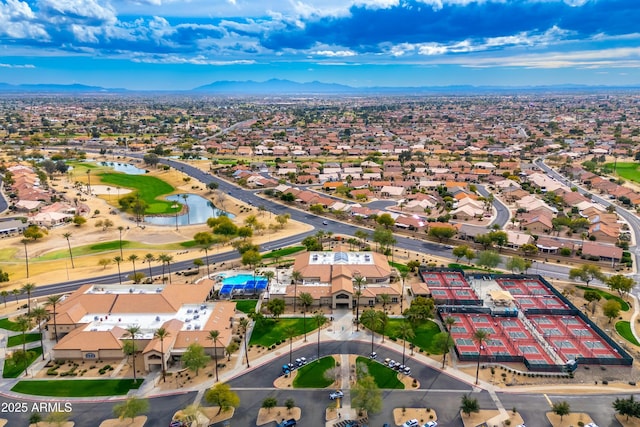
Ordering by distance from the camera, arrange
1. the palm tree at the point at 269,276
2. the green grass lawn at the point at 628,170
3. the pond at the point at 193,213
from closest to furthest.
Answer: the palm tree at the point at 269,276, the pond at the point at 193,213, the green grass lawn at the point at 628,170

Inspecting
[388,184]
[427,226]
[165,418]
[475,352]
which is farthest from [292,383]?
[388,184]

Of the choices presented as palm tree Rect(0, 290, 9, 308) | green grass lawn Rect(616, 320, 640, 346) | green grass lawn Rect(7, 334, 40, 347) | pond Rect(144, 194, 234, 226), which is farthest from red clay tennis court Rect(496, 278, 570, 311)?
palm tree Rect(0, 290, 9, 308)

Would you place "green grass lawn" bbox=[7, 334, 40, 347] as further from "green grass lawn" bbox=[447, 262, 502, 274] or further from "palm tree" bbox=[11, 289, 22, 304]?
"green grass lawn" bbox=[447, 262, 502, 274]

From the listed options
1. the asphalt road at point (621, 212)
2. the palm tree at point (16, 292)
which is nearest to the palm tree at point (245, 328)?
the palm tree at point (16, 292)

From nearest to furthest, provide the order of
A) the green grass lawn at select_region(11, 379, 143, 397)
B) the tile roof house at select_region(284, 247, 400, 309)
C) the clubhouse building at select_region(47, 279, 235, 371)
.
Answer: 1. the green grass lawn at select_region(11, 379, 143, 397)
2. the clubhouse building at select_region(47, 279, 235, 371)
3. the tile roof house at select_region(284, 247, 400, 309)

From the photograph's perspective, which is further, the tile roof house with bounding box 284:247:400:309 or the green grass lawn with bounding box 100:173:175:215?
the green grass lawn with bounding box 100:173:175:215

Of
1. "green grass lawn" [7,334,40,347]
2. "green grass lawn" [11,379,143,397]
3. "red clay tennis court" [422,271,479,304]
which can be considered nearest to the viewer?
"green grass lawn" [11,379,143,397]

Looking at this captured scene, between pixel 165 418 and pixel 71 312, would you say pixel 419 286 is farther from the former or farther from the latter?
pixel 71 312

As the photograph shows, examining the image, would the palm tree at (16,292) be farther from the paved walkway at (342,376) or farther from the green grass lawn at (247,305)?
the green grass lawn at (247,305)
